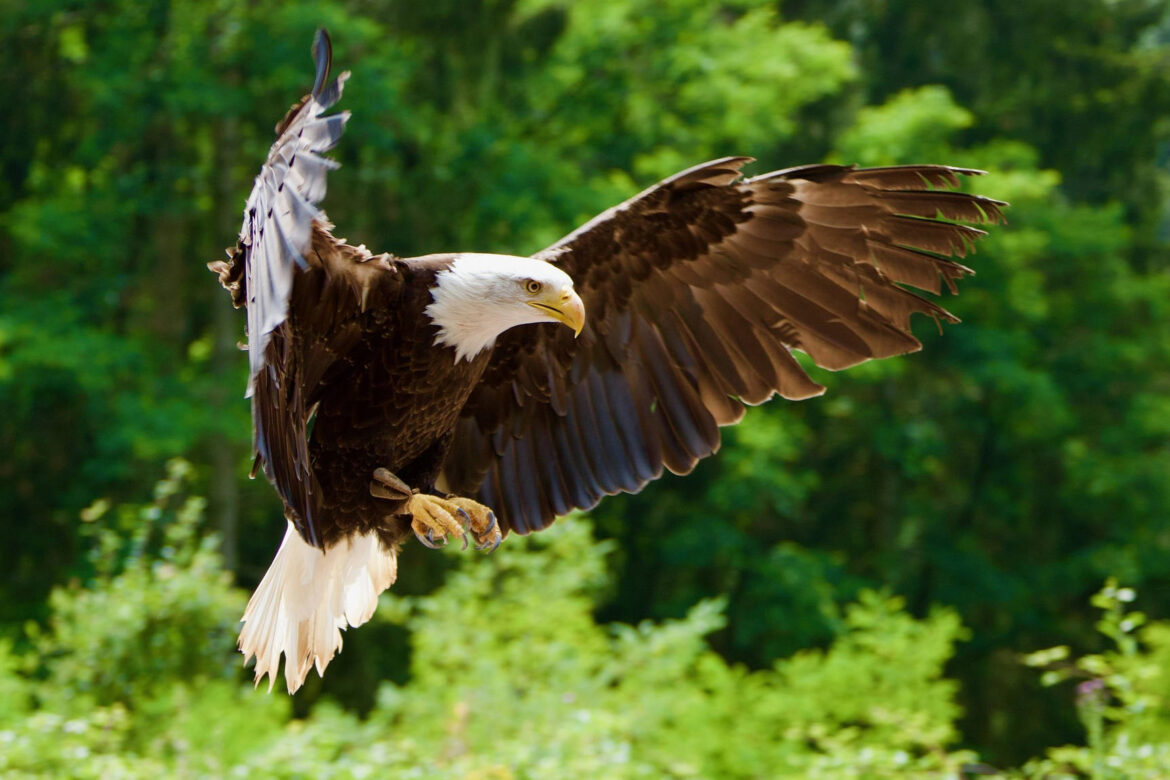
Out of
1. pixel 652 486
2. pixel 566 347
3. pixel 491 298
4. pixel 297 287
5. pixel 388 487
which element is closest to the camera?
pixel 297 287

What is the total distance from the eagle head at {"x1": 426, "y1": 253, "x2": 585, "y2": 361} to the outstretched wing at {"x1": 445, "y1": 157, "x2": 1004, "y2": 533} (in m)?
0.53

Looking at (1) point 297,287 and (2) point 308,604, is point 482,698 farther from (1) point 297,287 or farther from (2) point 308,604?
(1) point 297,287

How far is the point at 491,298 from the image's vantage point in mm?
3043

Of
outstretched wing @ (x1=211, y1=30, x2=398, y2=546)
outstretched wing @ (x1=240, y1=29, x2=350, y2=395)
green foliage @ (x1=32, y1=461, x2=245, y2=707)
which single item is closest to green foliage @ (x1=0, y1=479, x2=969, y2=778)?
green foliage @ (x1=32, y1=461, x2=245, y2=707)

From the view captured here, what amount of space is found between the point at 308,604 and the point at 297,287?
3.43ft

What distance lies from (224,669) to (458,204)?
21.9ft

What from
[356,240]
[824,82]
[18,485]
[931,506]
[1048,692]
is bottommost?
[1048,692]

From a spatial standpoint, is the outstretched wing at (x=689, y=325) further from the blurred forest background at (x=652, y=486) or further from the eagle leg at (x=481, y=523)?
the blurred forest background at (x=652, y=486)

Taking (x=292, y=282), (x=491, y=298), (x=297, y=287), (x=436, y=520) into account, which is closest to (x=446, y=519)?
(x=436, y=520)

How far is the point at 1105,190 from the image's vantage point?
57.7 feet

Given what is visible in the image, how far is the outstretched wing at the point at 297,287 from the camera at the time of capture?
2.30 meters

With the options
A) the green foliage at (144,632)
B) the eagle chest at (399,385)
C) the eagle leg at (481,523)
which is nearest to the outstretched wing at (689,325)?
the eagle chest at (399,385)

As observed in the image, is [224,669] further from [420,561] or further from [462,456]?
[420,561]

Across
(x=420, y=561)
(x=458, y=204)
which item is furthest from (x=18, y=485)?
(x=458, y=204)
